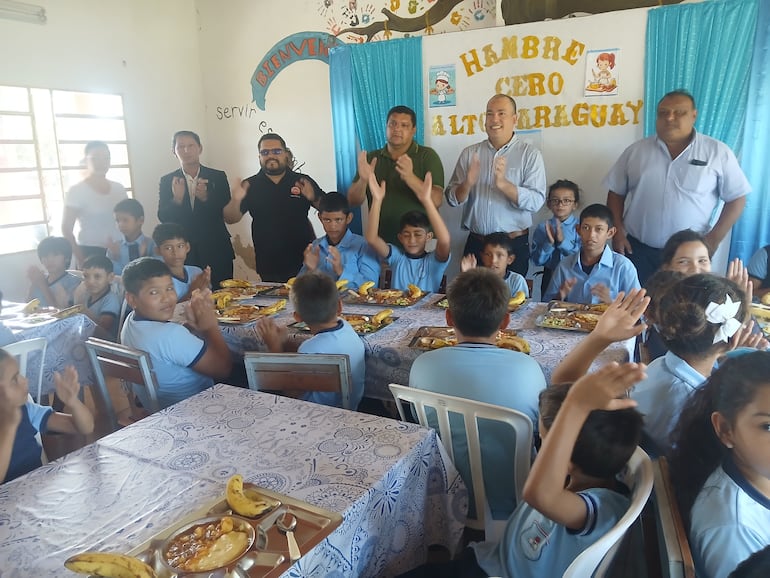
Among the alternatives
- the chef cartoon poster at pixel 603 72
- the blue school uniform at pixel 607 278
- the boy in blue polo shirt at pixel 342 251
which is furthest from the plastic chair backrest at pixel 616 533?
the chef cartoon poster at pixel 603 72

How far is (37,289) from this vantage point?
372 centimetres

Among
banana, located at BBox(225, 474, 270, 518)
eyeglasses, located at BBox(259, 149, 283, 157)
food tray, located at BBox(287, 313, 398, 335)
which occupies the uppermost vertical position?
eyeglasses, located at BBox(259, 149, 283, 157)

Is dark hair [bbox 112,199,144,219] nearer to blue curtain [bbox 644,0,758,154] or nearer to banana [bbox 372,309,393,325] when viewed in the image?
banana [bbox 372,309,393,325]

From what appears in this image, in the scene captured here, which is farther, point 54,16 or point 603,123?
point 54,16

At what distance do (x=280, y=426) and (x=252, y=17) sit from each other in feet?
16.8

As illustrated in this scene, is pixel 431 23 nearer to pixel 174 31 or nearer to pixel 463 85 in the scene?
pixel 463 85

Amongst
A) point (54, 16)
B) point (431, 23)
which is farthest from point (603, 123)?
point (54, 16)

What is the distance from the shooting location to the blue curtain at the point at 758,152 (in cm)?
345

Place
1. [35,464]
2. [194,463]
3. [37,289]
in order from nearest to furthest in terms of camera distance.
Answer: [194,463], [35,464], [37,289]

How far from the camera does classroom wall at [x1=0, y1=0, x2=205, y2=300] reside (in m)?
4.55

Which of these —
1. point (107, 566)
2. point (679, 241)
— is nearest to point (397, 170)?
point (679, 241)

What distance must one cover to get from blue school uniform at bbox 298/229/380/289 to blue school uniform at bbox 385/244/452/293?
187 mm

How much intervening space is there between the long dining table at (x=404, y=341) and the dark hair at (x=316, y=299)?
0.21 metres

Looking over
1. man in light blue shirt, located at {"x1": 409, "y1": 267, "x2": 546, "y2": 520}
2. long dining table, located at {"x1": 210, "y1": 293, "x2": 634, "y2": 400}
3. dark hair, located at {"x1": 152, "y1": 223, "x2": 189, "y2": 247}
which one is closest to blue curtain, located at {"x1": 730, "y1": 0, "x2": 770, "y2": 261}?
long dining table, located at {"x1": 210, "y1": 293, "x2": 634, "y2": 400}
